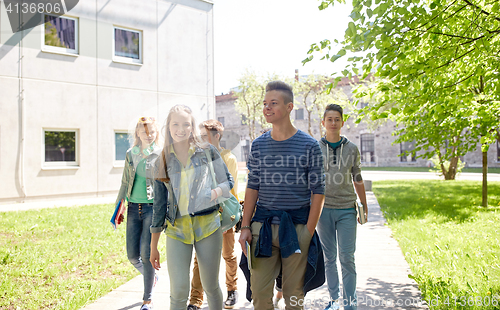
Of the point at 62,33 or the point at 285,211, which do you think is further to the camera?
the point at 62,33

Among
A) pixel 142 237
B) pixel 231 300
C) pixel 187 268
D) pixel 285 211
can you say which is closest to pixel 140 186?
pixel 142 237

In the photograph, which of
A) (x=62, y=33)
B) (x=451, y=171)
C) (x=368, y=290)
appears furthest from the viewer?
(x=451, y=171)

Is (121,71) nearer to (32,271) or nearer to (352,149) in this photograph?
(32,271)

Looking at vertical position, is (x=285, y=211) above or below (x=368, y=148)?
below

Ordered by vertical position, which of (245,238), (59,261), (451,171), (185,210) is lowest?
(59,261)

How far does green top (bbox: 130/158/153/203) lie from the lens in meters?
3.89

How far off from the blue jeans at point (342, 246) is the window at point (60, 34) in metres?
13.3

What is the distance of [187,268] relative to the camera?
2996 millimetres

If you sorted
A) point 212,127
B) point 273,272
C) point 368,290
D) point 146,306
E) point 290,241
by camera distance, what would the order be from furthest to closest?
1. point 368,290
2. point 212,127
3. point 146,306
4. point 273,272
5. point 290,241

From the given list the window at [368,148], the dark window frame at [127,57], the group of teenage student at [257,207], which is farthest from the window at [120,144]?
the window at [368,148]

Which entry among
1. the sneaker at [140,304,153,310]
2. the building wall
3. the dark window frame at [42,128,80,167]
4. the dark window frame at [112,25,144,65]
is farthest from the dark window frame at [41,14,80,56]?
the sneaker at [140,304,153,310]

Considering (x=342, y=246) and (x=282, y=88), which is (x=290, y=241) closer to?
(x=282, y=88)

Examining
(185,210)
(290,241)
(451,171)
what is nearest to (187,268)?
(185,210)

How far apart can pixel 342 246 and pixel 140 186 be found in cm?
220
